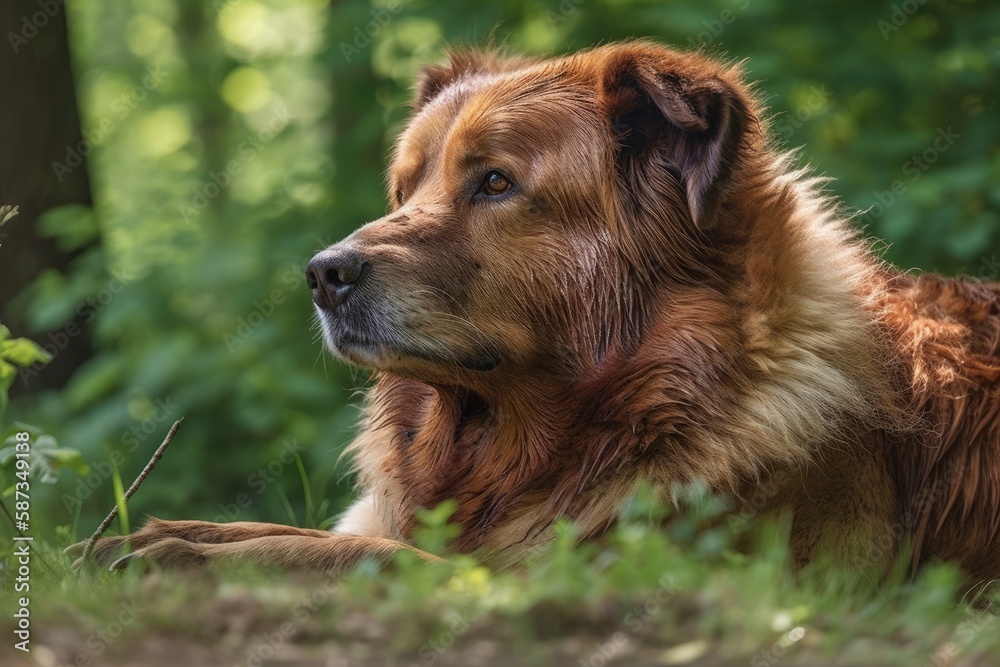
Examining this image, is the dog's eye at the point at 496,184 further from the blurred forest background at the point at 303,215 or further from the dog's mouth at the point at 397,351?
the blurred forest background at the point at 303,215

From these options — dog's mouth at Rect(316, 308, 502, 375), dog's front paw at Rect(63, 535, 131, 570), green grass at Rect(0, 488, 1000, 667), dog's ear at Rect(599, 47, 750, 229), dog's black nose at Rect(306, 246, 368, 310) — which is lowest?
dog's front paw at Rect(63, 535, 131, 570)

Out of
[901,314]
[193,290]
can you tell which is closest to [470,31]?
[193,290]

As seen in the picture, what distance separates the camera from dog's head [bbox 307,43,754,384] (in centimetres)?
367

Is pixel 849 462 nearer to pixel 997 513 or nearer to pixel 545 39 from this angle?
pixel 997 513

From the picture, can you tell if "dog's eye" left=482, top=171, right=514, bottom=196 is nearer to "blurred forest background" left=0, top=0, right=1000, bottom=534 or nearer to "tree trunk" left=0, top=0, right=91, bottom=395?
"blurred forest background" left=0, top=0, right=1000, bottom=534

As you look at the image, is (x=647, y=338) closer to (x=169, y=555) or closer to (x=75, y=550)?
(x=169, y=555)

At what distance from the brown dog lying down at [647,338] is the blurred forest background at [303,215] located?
6.39 ft

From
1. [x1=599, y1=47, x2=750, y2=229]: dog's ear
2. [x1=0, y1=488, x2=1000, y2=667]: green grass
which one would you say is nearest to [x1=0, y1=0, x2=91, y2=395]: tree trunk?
[x1=599, y1=47, x2=750, y2=229]: dog's ear

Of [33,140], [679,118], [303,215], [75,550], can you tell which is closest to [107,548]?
[75,550]

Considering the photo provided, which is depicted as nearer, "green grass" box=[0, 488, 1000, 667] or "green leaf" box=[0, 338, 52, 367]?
"green grass" box=[0, 488, 1000, 667]

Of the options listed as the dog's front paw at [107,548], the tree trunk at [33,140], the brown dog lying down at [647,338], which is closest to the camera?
the dog's front paw at [107,548]

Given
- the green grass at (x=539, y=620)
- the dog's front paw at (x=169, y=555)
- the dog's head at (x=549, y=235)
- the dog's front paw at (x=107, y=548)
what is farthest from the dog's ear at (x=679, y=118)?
the dog's front paw at (x=107, y=548)

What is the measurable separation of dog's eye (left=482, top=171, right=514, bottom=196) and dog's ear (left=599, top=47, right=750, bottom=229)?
419mm

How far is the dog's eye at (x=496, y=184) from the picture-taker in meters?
3.81
